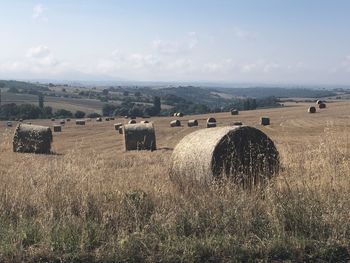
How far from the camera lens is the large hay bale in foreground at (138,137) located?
26.6 meters

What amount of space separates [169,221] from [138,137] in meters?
21.6

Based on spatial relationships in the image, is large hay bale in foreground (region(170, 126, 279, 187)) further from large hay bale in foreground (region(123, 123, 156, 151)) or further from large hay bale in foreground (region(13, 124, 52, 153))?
large hay bale in foreground (region(13, 124, 52, 153))

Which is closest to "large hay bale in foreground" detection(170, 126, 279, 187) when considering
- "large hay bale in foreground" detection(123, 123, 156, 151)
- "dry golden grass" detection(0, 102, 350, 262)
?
"dry golden grass" detection(0, 102, 350, 262)

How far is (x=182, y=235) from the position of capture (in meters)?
5.56

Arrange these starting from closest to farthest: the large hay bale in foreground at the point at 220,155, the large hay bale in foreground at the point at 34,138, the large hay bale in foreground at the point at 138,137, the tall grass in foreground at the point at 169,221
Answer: the tall grass in foreground at the point at 169,221
the large hay bale in foreground at the point at 220,155
the large hay bale in foreground at the point at 34,138
the large hay bale in foreground at the point at 138,137

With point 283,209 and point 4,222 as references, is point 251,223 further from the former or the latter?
point 4,222

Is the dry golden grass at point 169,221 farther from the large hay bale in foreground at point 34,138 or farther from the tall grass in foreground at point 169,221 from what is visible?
the large hay bale in foreground at point 34,138

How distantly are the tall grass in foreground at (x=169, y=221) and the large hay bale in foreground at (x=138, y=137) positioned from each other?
19121mm

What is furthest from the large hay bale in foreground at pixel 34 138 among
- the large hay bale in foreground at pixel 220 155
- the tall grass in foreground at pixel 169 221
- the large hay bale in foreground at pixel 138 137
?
the tall grass in foreground at pixel 169 221

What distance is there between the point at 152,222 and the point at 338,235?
1.98m

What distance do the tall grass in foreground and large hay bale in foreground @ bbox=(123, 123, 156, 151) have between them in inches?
753

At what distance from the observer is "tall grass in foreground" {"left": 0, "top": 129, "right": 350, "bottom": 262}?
518cm

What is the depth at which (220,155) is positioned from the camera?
10.2 meters

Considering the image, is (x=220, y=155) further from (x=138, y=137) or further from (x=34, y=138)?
(x=34, y=138)
